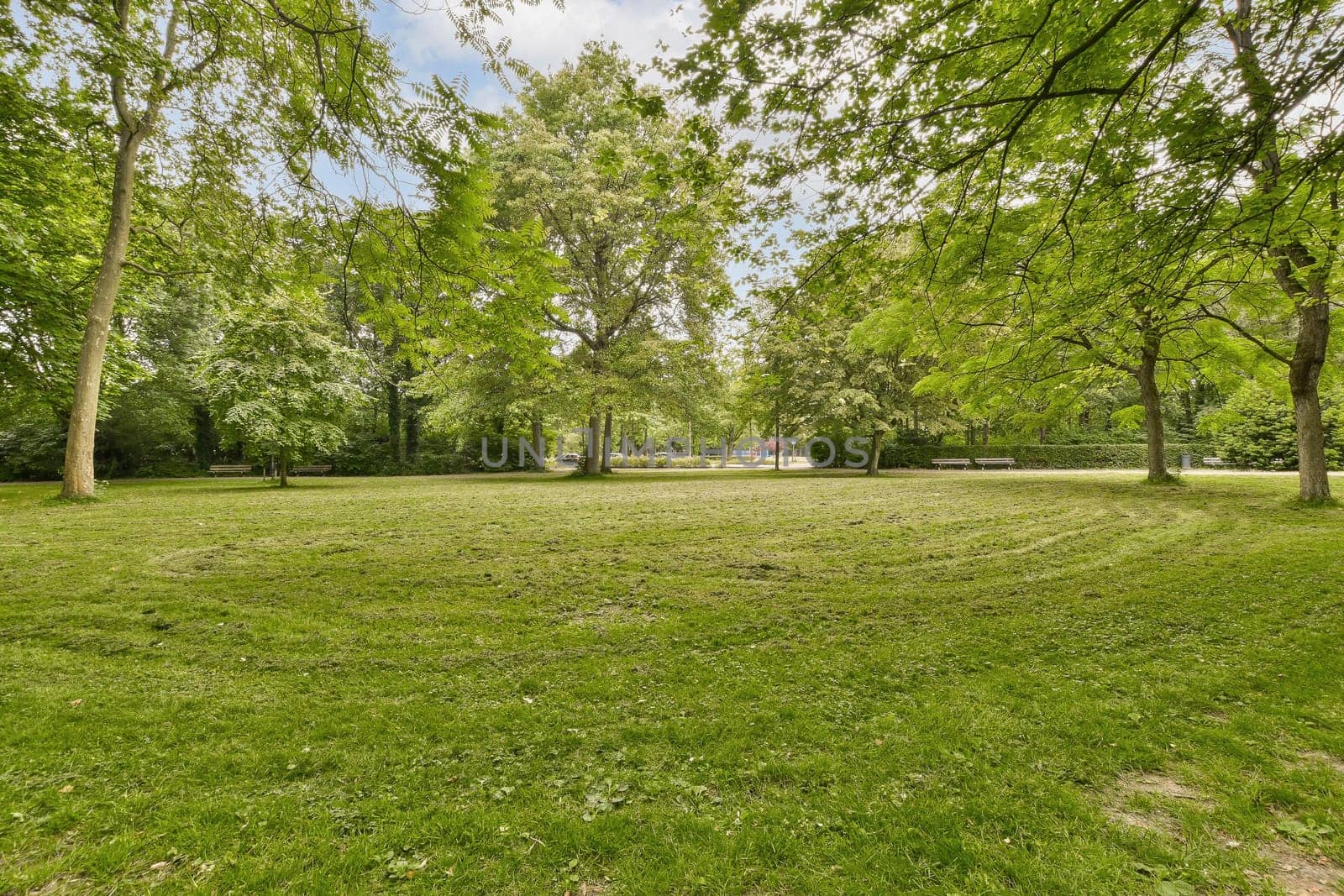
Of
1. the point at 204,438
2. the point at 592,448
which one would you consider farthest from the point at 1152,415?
the point at 204,438

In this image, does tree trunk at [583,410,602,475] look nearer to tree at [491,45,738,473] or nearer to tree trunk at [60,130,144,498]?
tree at [491,45,738,473]

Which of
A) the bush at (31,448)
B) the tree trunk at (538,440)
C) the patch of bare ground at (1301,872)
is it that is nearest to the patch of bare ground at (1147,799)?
the patch of bare ground at (1301,872)

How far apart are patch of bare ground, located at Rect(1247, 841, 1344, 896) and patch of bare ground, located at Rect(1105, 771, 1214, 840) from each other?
0.82ft

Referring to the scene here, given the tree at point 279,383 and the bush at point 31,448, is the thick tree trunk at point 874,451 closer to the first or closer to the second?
the tree at point 279,383

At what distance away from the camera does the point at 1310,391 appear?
9.74 meters

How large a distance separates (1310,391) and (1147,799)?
1272cm

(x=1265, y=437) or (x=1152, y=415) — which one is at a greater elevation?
(x=1152, y=415)

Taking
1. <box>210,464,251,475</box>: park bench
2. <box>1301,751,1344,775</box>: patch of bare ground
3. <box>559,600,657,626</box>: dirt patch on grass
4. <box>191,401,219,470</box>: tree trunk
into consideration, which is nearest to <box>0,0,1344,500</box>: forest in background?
<box>559,600,657,626</box>: dirt patch on grass

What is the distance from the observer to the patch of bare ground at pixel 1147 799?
224cm

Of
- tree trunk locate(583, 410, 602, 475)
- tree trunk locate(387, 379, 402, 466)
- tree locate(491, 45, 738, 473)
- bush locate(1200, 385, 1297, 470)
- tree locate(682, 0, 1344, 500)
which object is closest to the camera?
tree locate(682, 0, 1344, 500)

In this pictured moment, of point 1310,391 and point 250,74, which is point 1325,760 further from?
point 1310,391

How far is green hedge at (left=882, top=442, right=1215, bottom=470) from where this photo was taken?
26.8m

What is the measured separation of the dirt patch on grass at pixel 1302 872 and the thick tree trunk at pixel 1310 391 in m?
12.1

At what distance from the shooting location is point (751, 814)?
7.55 feet
